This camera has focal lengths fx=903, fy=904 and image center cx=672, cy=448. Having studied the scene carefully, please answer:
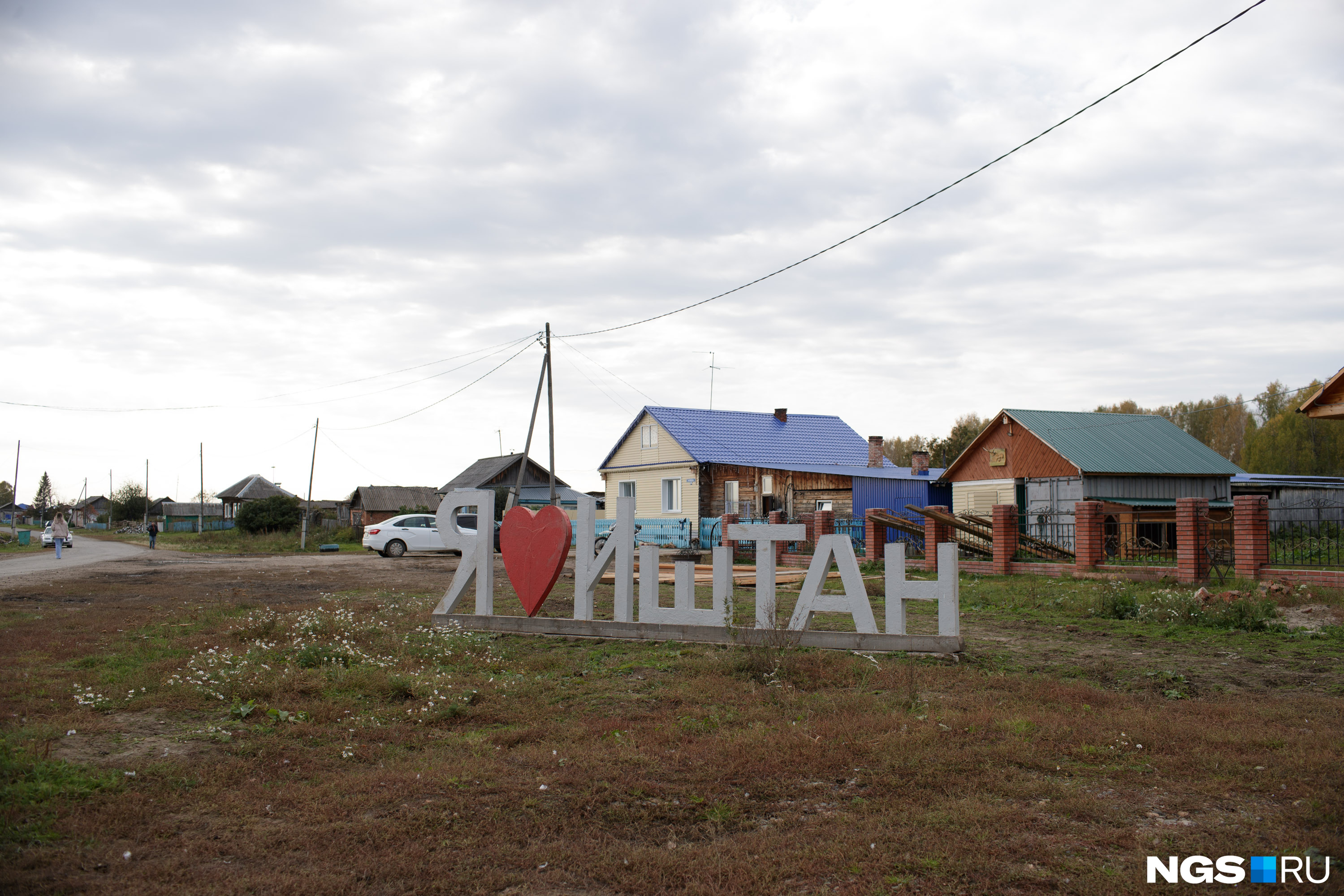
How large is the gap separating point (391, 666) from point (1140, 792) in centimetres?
585

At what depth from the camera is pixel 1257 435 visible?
50.4 metres

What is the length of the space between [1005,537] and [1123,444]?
477 inches

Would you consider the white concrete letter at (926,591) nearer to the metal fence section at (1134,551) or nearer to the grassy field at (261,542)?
the metal fence section at (1134,551)

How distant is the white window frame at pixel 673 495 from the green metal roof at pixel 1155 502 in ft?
48.6

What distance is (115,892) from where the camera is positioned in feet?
11.0

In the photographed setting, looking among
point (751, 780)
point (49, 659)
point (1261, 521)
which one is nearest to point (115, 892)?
point (751, 780)

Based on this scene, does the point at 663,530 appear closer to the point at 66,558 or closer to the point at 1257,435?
the point at 66,558

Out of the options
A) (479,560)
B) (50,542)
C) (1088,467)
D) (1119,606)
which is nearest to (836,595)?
(479,560)

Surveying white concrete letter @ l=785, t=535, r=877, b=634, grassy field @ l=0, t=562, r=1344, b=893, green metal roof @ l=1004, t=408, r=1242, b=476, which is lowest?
grassy field @ l=0, t=562, r=1344, b=893

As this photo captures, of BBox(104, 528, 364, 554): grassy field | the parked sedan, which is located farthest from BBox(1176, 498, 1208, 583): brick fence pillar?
BBox(104, 528, 364, 554): grassy field

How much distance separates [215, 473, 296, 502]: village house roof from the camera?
241 ft

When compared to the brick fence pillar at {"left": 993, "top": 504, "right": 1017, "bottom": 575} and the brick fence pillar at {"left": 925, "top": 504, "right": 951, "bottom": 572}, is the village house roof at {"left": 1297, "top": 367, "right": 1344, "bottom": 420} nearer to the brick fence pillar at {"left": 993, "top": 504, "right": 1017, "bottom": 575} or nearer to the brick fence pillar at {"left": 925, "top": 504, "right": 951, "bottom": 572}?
the brick fence pillar at {"left": 993, "top": 504, "right": 1017, "bottom": 575}

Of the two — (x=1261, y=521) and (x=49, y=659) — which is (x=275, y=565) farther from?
(x=1261, y=521)

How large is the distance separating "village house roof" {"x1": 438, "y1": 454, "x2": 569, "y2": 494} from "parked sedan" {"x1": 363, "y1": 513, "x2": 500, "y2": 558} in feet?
82.8
